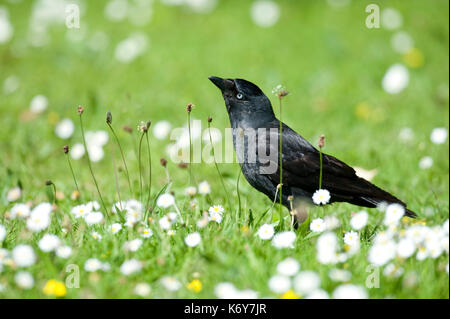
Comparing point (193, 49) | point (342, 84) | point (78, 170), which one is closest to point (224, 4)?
point (193, 49)

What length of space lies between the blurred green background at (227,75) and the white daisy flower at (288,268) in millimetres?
1877

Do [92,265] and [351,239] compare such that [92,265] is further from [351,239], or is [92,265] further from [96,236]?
[351,239]

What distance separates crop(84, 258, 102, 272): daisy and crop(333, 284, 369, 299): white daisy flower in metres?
1.06

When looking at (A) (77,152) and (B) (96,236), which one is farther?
(A) (77,152)

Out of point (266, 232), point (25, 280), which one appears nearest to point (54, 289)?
point (25, 280)

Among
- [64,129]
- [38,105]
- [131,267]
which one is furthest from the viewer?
[38,105]

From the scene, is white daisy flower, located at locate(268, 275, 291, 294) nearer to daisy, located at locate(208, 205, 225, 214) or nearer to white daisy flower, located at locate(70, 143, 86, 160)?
daisy, located at locate(208, 205, 225, 214)

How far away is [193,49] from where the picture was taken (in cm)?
740

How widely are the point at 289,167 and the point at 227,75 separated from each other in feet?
10.6

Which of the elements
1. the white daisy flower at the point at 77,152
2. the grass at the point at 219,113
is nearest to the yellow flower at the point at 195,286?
the grass at the point at 219,113

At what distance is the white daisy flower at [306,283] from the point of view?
2.28 meters

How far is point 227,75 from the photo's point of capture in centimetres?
623
